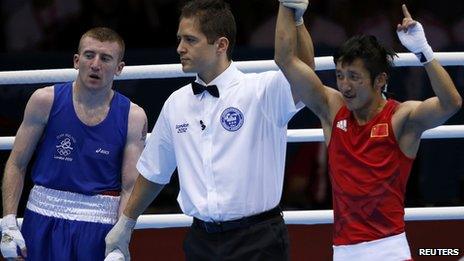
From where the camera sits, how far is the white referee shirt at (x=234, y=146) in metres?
4.12

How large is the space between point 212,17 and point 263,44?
2792 millimetres

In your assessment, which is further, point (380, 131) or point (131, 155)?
point (131, 155)

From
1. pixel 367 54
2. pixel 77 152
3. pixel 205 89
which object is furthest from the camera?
pixel 77 152

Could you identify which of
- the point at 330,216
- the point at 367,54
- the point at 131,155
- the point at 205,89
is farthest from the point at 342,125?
the point at 330,216

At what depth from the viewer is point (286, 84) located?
13.5 feet

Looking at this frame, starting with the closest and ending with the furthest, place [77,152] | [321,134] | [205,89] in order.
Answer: [205,89]
[77,152]
[321,134]

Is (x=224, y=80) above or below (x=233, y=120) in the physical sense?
above

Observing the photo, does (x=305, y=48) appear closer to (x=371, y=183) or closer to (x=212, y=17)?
(x=212, y=17)

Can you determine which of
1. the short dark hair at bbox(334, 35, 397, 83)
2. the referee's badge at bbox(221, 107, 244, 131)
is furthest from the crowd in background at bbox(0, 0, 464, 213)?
the referee's badge at bbox(221, 107, 244, 131)

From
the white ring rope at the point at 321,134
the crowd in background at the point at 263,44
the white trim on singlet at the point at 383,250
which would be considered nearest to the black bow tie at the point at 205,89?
the white trim on singlet at the point at 383,250

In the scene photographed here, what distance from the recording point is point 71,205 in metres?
4.57

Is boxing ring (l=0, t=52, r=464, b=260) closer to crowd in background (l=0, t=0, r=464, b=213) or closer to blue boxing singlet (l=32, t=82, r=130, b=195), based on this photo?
blue boxing singlet (l=32, t=82, r=130, b=195)

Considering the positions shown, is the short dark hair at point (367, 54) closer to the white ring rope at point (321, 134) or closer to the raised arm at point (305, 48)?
the raised arm at point (305, 48)

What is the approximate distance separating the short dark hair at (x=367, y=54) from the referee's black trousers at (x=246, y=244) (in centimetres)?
62
